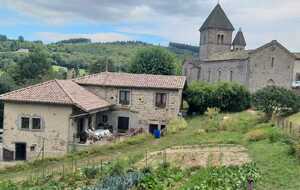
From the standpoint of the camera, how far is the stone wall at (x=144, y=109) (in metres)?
37.3

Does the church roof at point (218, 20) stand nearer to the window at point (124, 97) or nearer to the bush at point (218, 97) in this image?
the bush at point (218, 97)

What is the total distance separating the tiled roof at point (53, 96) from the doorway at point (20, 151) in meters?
3.17

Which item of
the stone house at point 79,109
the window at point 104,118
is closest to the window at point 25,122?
the stone house at point 79,109

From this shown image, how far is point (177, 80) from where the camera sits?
1527 inches

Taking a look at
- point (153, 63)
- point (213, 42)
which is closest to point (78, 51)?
point (213, 42)

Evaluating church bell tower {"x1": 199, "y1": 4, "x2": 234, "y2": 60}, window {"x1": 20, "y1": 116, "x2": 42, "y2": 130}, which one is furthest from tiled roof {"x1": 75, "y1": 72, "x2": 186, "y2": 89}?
church bell tower {"x1": 199, "y1": 4, "x2": 234, "y2": 60}

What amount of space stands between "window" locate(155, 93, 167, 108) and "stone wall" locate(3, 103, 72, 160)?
9.52m

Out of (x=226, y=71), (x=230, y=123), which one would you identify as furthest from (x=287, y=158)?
(x=226, y=71)

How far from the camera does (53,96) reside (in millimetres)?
30953

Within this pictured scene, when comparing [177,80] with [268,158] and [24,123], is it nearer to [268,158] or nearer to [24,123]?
[24,123]

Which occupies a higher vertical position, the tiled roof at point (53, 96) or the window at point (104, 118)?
the tiled roof at point (53, 96)

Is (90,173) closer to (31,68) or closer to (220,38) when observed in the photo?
(220,38)

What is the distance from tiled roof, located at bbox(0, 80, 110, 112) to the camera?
99.9 ft

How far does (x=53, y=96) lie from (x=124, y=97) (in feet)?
28.1
